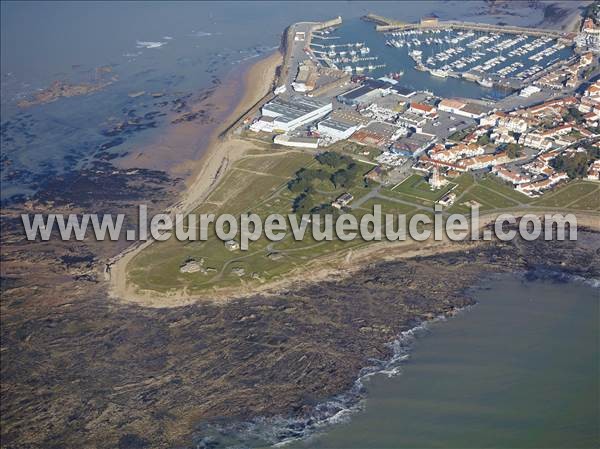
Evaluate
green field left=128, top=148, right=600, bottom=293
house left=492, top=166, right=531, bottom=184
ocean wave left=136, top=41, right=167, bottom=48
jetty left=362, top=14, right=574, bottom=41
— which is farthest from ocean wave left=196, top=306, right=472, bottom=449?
ocean wave left=136, top=41, right=167, bottom=48

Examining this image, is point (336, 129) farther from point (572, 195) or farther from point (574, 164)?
point (572, 195)

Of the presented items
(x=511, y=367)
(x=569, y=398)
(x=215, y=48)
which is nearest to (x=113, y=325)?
(x=511, y=367)

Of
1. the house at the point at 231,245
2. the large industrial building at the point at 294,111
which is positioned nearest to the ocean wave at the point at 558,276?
the house at the point at 231,245

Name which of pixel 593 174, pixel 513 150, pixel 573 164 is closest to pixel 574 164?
pixel 573 164

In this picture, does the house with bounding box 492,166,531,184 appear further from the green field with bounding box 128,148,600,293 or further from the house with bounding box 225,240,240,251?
the house with bounding box 225,240,240,251

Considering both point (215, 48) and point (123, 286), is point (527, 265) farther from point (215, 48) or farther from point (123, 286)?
point (215, 48)

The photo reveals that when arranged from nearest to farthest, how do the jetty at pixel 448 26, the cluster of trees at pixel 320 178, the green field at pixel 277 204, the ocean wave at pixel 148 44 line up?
the green field at pixel 277 204, the cluster of trees at pixel 320 178, the jetty at pixel 448 26, the ocean wave at pixel 148 44

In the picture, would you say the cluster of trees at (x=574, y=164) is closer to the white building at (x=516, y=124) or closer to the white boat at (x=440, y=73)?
the white building at (x=516, y=124)
